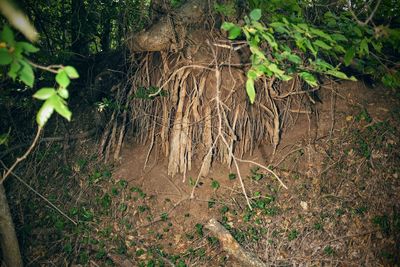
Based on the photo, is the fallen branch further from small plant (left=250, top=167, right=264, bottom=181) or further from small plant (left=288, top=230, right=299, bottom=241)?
small plant (left=250, top=167, right=264, bottom=181)

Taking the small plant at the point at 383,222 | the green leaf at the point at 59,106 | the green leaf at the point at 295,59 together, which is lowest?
the small plant at the point at 383,222

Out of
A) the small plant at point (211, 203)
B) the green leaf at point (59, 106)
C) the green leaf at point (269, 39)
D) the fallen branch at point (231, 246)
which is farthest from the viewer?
the small plant at point (211, 203)

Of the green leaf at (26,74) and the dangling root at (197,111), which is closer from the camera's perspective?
the green leaf at (26,74)

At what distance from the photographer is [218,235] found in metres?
3.81

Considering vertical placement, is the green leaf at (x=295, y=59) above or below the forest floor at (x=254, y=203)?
above

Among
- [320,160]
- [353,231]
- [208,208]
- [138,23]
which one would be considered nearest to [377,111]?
[320,160]

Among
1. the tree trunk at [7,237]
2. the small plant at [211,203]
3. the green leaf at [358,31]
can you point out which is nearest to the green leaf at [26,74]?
the tree trunk at [7,237]

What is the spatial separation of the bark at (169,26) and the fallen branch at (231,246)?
2.49 metres

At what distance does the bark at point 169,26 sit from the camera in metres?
4.13

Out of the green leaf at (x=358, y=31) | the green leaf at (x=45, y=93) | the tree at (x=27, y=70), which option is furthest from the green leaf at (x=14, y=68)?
the green leaf at (x=358, y=31)

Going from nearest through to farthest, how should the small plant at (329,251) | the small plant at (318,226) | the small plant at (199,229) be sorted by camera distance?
1. the small plant at (329,251)
2. the small plant at (318,226)
3. the small plant at (199,229)

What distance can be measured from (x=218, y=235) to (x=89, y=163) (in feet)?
8.65

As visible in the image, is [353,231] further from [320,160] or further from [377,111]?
[377,111]

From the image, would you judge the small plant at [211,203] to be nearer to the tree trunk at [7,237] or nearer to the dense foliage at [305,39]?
the dense foliage at [305,39]
